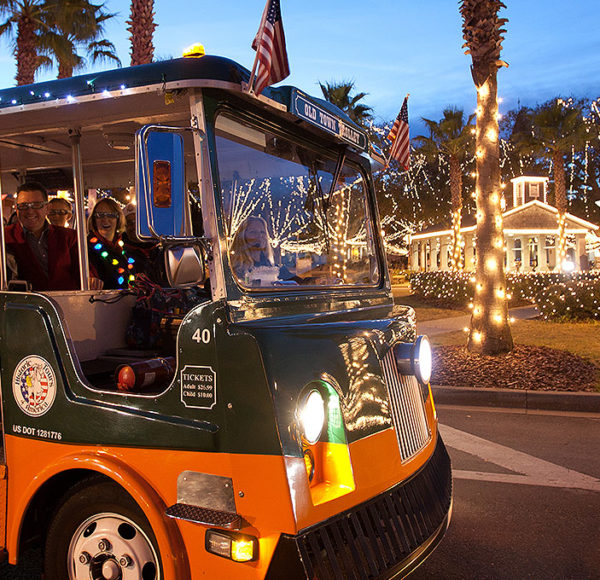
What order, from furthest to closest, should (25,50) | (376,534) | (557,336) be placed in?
(25,50), (557,336), (376,534)

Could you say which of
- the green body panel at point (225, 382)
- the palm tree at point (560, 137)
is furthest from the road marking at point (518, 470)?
the palm tree at point (560, 137)

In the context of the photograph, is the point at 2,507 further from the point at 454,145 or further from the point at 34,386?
the point at 454,145

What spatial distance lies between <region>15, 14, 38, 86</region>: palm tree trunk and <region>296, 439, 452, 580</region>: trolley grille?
59.7 feet

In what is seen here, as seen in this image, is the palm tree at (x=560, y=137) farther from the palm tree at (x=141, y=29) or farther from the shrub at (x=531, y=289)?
the palm tree at (x=141, y=29)

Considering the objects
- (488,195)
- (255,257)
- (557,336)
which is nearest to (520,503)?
(255,257)

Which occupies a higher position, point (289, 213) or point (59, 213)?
point (59, 213)

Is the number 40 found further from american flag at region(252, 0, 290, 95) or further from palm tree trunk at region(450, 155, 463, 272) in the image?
palm tree trunk at region(450, 155, 463, 272)

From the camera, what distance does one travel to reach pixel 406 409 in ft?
9.50

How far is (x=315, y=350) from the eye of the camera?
2336mm

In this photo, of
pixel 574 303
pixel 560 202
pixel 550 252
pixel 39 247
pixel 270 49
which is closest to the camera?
pixel 270 49

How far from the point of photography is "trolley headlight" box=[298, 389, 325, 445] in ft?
7.30

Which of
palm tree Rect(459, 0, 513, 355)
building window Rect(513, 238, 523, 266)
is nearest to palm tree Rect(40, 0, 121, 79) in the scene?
palm tree Rect(459, 0, 513, 355)

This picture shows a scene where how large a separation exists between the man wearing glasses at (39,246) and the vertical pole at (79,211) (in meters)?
0.35

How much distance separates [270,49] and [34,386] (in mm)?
1878
